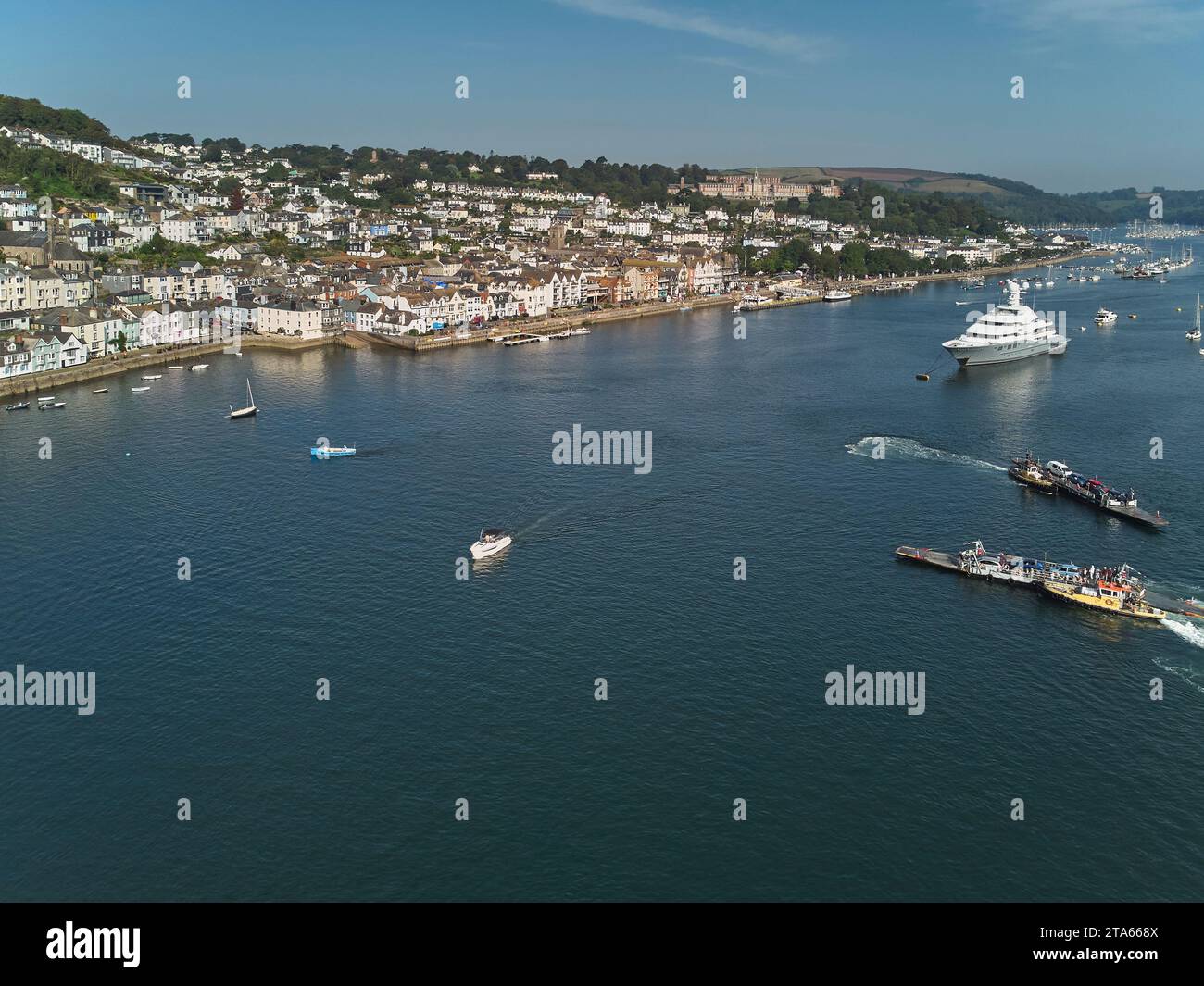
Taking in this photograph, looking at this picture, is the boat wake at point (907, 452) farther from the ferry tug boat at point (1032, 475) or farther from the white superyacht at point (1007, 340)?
the white superyacht at point (1007, 340)

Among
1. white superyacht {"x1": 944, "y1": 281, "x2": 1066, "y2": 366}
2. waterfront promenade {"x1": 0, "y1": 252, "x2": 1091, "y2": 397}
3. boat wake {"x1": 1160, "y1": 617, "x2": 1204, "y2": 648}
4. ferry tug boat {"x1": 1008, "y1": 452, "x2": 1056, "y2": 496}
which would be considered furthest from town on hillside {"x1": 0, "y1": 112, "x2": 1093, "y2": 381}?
boat wake {"x1": 1160, "y1": 617, "x2": 1204, "y2": 648}

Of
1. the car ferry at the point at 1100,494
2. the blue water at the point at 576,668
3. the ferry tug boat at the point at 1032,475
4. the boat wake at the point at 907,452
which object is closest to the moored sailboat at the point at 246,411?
the blue water at the point at 576,668

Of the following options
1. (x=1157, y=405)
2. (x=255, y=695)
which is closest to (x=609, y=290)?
(x=1157, y=405)

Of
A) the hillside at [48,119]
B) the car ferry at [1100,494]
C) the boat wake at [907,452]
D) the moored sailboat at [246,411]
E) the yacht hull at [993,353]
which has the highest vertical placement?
the hillside at [48,119]

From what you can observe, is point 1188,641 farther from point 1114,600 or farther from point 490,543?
point 490,543

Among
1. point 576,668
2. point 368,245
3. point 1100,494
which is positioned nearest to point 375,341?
point 368,245
